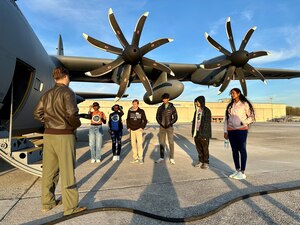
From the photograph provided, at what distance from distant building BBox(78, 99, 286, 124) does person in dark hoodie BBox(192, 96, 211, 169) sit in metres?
53.5

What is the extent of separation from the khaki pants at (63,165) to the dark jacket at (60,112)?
0.10 m

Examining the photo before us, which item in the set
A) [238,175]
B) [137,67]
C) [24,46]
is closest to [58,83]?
[24,46]

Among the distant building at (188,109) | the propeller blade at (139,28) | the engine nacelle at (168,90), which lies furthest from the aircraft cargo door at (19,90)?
the distant building at (188,109)

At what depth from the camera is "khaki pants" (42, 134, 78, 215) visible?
307 cm

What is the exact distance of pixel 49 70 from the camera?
7.62 meters

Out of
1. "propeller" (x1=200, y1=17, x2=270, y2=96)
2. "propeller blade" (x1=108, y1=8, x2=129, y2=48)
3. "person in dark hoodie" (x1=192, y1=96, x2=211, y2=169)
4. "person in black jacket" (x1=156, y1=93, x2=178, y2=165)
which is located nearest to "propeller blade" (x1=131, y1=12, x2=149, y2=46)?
"propeller blade" (x1=108, y1=8, x2=129, y2=48)

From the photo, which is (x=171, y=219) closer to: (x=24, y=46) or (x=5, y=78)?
(x=5, y=78)

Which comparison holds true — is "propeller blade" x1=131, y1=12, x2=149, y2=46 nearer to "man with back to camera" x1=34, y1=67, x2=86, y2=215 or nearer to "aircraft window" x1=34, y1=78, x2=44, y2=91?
"aircraft window" x1=34, y1=78, x2=44, y2=91

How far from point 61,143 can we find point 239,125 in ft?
11.9

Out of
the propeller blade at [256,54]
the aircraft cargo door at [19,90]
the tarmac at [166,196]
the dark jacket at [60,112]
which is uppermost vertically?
the propeller blade at [256,54]

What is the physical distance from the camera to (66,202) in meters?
3.05

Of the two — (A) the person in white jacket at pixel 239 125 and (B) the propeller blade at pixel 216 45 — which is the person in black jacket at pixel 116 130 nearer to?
(A) the person in white jacket at pixel 239 125

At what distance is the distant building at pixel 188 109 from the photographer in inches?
2420

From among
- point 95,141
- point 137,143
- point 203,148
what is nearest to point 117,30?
point 95,141
